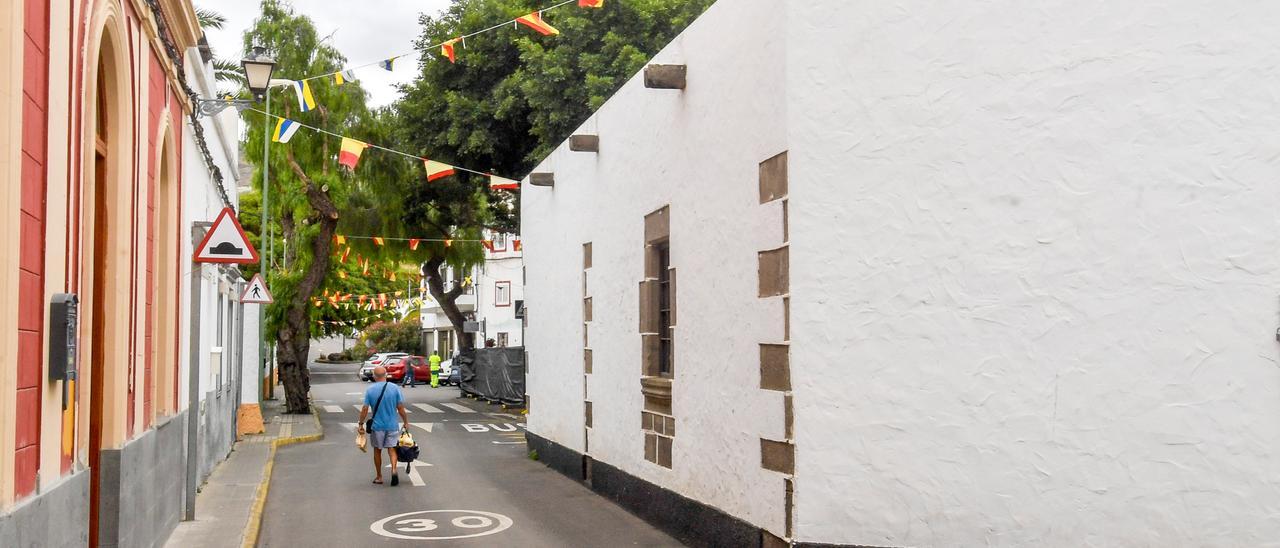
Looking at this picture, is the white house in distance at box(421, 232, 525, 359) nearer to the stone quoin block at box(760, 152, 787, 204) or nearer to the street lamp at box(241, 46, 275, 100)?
the street lamp at box(241, 46, 275, 100)

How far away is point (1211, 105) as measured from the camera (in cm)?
716

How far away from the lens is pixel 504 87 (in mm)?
23906

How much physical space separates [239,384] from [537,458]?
23.6ft

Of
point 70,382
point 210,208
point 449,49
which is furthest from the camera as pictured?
point 449,49

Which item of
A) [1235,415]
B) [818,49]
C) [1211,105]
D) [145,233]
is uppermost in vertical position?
[818,49]

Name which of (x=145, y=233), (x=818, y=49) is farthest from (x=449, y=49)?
(x=818, y=49)

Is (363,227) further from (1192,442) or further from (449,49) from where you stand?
(1192,442)

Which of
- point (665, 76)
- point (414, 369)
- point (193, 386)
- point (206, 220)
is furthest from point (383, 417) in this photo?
point (414, 369)

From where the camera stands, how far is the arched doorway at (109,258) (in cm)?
725

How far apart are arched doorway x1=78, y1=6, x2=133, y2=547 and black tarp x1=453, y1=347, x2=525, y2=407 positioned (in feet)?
66.8

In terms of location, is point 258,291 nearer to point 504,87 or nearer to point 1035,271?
point 504,87

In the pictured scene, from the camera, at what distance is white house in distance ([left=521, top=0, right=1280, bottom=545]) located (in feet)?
23.3

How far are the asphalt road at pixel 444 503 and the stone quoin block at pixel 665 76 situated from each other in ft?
12.8

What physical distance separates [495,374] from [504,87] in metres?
10.2
